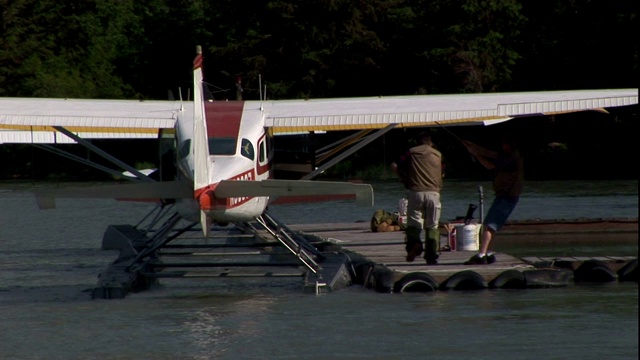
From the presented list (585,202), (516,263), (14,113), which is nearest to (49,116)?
(14,113)

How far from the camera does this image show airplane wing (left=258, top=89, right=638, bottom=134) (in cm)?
1303

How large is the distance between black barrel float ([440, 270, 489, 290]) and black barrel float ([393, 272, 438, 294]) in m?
0.11

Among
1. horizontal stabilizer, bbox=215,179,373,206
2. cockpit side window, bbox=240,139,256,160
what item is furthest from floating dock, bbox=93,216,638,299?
horizontal stabilizer, bbox=215,179,373,206

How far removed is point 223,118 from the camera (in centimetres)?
1223

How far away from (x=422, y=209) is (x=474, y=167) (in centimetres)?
3390

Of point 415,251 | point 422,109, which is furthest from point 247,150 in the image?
point 422,109

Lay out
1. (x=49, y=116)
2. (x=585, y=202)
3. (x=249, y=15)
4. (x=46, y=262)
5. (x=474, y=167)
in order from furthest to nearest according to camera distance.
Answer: (x=249, y=15)
(x=474, y=167)
(x=585, y=202)
(x=46, y=262)
(x=49, y=116)

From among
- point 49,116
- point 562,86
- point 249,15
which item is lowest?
point 49,116

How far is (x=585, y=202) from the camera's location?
27.1m

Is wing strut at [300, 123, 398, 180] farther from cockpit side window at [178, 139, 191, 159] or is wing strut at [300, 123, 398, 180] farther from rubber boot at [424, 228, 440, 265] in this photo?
cockpit side window at [178, 139, 191, 159]

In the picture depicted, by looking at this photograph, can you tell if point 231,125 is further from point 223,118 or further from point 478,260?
point 478,260

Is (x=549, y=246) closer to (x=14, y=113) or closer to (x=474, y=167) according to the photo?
(x=14, y=113)

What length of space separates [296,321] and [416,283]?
174 cm

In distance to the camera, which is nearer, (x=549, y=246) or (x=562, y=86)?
(x=549, y=246)
